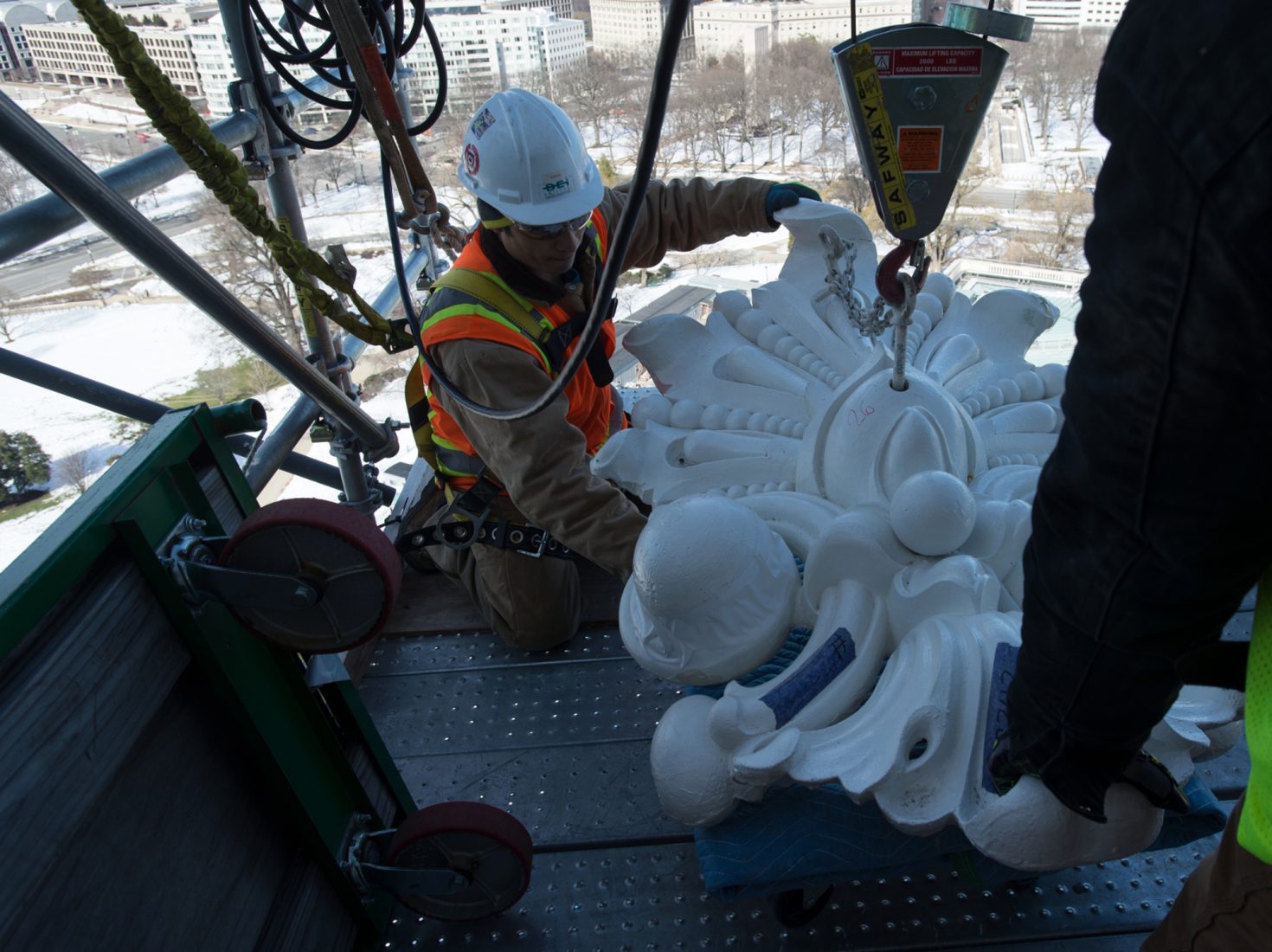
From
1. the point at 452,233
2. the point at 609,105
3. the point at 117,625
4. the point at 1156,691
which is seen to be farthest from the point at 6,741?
the point at 609,105

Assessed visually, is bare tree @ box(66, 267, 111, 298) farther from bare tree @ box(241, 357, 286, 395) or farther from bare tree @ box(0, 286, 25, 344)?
bare tree @ box(241, 357, 286, 395)

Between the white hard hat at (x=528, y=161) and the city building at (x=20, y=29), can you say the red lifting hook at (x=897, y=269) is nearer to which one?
the white hard hat at (x=528, y=161)

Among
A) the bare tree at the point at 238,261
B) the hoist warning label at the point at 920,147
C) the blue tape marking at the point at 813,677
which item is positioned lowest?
the bare tree at the point at 238,261

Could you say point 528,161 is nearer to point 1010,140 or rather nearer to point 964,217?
point 964,217

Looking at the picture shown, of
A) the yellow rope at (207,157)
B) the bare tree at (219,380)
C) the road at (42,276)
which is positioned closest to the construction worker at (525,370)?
the yellow rope at (207,157)

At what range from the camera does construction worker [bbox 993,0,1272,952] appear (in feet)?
2.27

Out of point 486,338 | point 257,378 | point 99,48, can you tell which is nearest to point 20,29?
point 99,48

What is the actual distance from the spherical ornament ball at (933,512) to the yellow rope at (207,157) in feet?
4.86

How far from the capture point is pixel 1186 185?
71 centimetres

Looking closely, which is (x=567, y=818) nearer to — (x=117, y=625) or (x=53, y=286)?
(x=117, y=625)

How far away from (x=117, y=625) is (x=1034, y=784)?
4.00 feet

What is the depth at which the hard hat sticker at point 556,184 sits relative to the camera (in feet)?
7.16

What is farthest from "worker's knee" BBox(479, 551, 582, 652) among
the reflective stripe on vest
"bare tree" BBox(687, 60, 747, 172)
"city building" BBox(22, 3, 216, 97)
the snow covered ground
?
the snow covered ground

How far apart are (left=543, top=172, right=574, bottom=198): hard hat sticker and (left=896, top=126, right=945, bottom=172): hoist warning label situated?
101 cm
